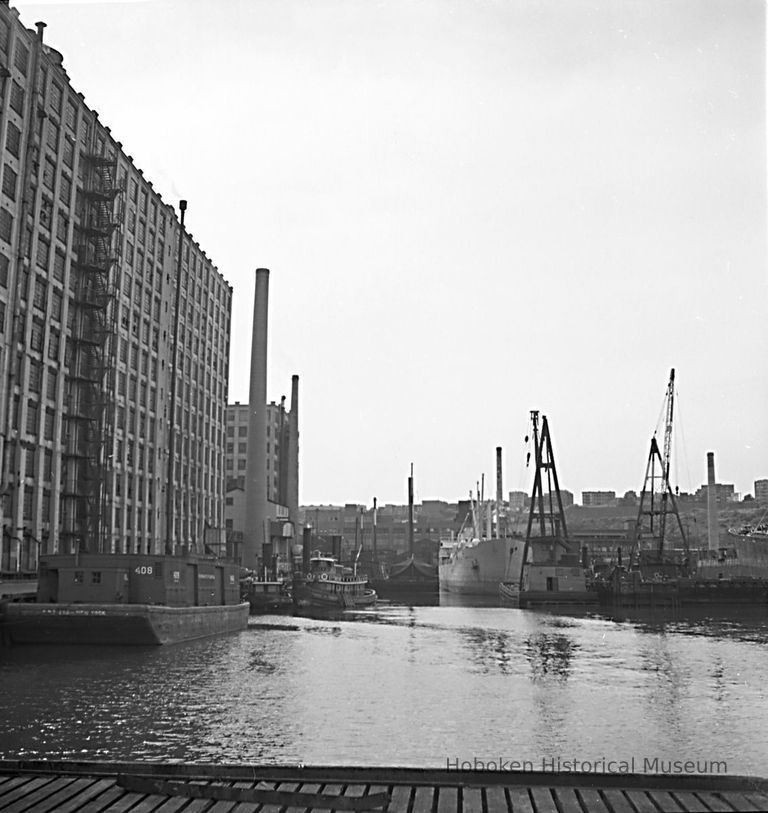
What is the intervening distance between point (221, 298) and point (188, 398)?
53.5 ft

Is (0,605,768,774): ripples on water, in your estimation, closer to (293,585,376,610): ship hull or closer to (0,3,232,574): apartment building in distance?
(0,3,232,574): apartment building in distance

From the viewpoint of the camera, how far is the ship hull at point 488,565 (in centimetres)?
12731

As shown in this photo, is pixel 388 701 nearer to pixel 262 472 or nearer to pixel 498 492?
pixel 262 472

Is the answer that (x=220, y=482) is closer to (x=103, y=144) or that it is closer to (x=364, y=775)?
(x=103, y=144)

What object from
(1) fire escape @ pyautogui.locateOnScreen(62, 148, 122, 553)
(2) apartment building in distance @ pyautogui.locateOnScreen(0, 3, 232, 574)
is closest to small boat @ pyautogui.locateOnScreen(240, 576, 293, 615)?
(2) apartment building in distance @ pyautogui.locateOnScreen(0, 3, 232, 574)

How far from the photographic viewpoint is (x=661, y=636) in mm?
57094

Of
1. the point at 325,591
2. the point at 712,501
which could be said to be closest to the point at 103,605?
the point at 325,591

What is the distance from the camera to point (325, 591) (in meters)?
84.9

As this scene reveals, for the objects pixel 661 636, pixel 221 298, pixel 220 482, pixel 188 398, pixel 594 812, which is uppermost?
pixel 221 298

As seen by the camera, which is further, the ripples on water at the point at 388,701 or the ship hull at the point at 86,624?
the ship hull at the point at 86,624

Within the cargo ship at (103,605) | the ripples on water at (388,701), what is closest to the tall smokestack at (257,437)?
the ripples on water at (388,701)

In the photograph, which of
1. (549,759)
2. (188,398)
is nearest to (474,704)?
(549,759)

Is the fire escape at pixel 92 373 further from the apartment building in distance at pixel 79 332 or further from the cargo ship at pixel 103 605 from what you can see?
the cargo ship at pixel 103 605

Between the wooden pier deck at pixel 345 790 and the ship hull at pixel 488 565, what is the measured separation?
11771 centimetres
